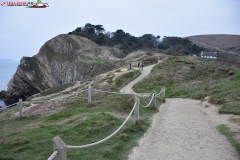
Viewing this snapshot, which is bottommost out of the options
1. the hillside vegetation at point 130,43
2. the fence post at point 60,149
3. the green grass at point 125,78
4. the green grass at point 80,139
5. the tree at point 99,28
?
the green grass at point 125,78

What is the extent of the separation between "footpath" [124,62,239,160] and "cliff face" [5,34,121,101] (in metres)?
37.3

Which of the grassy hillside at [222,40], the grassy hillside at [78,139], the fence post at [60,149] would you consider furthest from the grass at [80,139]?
the grassy hillside at [222,40]

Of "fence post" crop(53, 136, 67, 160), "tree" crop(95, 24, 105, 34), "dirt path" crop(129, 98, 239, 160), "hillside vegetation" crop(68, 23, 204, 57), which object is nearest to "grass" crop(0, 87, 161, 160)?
"dirt path" crop(129, 98, 239, 160)

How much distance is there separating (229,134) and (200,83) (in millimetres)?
13360

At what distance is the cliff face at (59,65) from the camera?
138 ft

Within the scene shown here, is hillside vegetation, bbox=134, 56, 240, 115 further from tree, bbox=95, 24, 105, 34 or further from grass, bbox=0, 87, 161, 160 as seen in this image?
tree, bbox=95, 24, 105, 34

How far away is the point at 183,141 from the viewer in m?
6.80

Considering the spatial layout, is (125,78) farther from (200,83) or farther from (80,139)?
(80,139)

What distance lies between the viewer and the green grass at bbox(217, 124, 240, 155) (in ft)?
21.5

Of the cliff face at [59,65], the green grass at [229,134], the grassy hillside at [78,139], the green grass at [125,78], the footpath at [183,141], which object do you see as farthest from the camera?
the cliff face at [59,65]

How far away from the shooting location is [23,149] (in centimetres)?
592

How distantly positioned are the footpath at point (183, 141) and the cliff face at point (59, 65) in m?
37.3

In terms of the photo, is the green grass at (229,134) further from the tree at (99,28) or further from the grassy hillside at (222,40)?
the tree at (99,28)

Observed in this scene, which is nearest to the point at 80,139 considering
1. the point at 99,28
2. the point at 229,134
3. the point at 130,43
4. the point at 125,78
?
the point at 229,134
